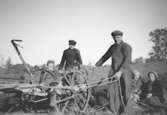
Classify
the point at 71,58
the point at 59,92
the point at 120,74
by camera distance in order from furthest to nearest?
the point at 71,58 → the point at 120,74 → the point at 59,92

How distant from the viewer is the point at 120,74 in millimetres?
4246

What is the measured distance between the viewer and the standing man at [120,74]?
425cm

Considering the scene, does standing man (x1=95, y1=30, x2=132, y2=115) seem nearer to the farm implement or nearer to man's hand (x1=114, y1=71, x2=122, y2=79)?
man's hand (x1=114, y1=71, x2=122, y2=79)

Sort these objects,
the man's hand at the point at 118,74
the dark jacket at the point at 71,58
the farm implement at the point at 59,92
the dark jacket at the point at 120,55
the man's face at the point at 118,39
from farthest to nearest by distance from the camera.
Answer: the dark jacket at the point at 71,58
the man's face at the point at 118,39
the dark jacket at the point at 120,55
the man's hand at the point at 118,74
the farm implement at the point at 59,92

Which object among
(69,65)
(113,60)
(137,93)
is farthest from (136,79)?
(69,65)

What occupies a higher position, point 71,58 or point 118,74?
point 71,58

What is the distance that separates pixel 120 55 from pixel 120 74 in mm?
587

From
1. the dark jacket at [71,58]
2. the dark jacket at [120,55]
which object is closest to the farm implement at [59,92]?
the dark jacket at [120,55]

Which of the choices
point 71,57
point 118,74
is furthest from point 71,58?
point 118,74

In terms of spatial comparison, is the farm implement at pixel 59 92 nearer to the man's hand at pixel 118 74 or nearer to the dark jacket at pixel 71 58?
the man's hand at pixel 118 74

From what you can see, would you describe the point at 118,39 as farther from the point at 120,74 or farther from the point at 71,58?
the point at 71,58

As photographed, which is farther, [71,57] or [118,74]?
[71,57]

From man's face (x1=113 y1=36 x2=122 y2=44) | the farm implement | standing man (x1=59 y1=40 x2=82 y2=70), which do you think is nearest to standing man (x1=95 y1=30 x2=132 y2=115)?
man's face (x1=113 y1=36 x2=122 y2=44)

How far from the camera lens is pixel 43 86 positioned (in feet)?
12.9
